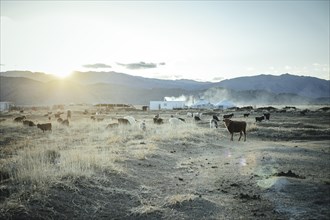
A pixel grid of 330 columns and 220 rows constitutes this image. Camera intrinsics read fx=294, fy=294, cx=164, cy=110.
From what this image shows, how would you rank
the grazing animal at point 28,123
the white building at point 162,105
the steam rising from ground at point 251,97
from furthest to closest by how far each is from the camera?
the steam rising from ground at point 251,97 < the white building at point 162,105 < the grazing animal at point 28,123

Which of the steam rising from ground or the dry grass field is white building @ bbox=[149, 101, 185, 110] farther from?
the steam rising from ground

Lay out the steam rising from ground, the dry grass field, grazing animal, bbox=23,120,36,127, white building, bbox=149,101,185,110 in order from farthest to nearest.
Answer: the steam rising from ground
white building, bbox=149,101,185,110
grazing animal, bbox=23,120,36,127
the dry grass field

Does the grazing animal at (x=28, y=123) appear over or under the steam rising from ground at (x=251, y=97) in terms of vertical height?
under

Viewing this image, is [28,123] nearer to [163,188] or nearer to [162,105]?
[163,188]

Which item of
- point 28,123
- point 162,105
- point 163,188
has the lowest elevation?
point 163,188

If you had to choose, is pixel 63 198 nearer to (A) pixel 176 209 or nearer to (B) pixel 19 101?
(A) pixel 176 209

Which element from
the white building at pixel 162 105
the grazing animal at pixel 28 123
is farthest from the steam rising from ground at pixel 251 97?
the grazing animal at pixel 28 123

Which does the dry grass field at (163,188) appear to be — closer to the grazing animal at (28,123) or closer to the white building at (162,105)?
the grazing animal at (28,123)

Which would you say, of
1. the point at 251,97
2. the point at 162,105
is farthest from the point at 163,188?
the point at 251,97

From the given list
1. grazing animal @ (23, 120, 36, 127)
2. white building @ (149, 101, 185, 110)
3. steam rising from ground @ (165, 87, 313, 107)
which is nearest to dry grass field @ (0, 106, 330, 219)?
grazing animal @ (23, 120, 36, 127)

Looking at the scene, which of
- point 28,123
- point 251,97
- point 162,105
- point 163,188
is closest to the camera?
point 163,188

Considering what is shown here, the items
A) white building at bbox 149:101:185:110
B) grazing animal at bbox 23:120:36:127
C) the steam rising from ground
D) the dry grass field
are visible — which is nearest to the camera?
the dry grass field

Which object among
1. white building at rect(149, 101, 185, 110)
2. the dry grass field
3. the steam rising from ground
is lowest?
the dry grass field

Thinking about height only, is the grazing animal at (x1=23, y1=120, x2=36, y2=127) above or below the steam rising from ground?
below
